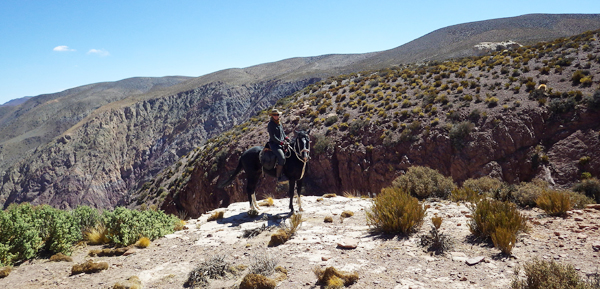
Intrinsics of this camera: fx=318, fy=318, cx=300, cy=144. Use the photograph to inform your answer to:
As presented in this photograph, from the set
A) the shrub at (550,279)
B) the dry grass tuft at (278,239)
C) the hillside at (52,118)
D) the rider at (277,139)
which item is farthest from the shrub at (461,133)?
the hillside at (52,118)

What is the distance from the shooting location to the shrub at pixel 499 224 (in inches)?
203

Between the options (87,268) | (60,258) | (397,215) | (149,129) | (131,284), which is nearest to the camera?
(131,284)

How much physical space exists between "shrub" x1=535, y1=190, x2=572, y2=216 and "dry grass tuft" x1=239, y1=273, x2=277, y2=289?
6371mm

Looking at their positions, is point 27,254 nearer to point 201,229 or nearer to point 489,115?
point 201,229

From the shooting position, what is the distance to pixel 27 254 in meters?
5.95

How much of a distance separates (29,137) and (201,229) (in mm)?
117997

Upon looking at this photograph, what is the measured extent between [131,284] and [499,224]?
20.4 ft

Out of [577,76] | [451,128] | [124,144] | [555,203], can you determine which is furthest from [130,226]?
[124,144]

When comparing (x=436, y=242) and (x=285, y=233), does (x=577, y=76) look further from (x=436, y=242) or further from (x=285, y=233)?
(x=285, y=233)

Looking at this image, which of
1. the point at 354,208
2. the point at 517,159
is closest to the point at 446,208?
the point at 354,208

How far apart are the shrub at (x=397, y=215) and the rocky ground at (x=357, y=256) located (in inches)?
8.5

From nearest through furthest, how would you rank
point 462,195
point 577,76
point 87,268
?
1. point 87,268
2. point 462,195
3. point 577,76

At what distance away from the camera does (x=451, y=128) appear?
2062cm

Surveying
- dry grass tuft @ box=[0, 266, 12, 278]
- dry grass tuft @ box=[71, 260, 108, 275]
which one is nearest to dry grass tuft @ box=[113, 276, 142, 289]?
dry grass tuft @ box=[71, 260, 108, 275]
